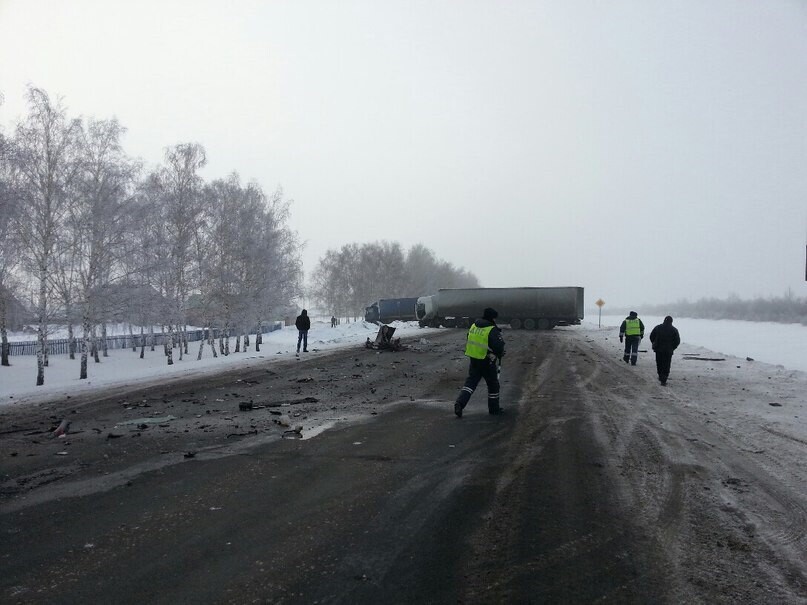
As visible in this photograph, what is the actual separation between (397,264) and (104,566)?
82568mm

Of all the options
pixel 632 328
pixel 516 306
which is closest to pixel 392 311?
pixel 516 306

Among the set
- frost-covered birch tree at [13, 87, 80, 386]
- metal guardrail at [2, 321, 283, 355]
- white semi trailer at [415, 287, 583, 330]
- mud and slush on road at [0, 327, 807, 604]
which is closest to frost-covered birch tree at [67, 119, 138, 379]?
frost-covered birch tree at [13, 87, 80, 386]

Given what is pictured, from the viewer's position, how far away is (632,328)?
1752 cm

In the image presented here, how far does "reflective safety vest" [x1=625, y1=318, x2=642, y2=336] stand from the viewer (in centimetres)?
1741

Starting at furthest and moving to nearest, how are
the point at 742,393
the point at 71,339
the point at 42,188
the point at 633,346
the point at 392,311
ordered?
the point at 392,311 → the point at 71,339 → the point at 42,188 → the point at 633,346 → the point at 742,393

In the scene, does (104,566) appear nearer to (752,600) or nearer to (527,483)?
(527,483)

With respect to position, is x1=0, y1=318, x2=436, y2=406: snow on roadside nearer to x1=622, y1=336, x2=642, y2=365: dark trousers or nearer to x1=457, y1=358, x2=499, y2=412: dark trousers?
x1=457, y1=358, x2=499, y2=412: dark trousers

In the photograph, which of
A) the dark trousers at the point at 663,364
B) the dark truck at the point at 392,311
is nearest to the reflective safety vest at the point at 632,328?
the dark trousers at the point at 663,364

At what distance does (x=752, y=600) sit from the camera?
119 inches

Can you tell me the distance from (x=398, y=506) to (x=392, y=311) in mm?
54509

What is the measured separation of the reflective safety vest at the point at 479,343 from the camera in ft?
28.4

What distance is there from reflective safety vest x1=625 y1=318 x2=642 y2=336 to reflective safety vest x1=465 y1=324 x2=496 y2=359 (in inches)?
430

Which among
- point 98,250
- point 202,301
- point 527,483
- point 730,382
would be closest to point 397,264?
point 202,301

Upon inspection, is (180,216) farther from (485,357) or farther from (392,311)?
(392,311)
